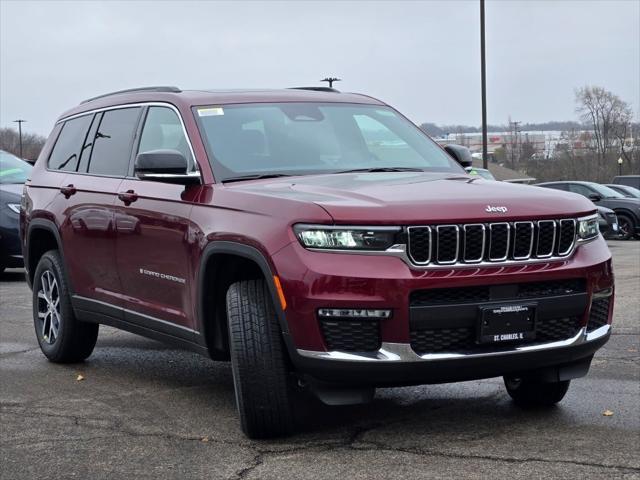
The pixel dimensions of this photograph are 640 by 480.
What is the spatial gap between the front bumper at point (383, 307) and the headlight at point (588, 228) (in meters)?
0.30

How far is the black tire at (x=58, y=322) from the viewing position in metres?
7.26

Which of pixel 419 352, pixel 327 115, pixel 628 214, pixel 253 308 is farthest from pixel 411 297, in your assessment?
pixel 628 214

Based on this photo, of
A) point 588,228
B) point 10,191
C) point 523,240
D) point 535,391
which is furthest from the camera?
point 10,191

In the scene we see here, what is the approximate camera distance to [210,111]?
604 cm

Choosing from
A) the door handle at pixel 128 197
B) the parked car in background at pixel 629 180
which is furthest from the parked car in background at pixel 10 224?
the parked car in background at pixel 629 180

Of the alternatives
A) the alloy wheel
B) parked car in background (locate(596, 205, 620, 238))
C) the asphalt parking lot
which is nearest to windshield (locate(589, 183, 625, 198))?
parked car in background (locate(596, 205, 620, 238))

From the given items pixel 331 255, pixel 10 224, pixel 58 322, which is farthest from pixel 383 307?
pixel 10 224

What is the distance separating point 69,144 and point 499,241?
12.8 feet

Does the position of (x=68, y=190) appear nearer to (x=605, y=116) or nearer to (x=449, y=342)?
(x=449, y=342)

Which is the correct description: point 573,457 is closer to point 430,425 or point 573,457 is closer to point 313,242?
point 430,425

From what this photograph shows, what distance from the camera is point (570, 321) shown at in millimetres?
5008

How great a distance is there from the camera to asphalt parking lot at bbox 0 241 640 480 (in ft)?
15.1

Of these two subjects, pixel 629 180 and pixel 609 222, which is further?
pixel 629 180

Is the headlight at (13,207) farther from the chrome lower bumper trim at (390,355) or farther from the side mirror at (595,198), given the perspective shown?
the side mirror at (595,198)
